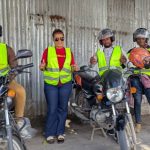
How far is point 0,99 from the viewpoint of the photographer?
3.77 m

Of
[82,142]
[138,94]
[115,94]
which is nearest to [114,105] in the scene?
[115,94]

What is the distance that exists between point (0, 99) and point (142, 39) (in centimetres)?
317

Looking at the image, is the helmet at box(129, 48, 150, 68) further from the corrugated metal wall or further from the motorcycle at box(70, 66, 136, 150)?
the corrugated metal wall

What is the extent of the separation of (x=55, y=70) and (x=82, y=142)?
4.14 feet

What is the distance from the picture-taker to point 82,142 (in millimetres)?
5668

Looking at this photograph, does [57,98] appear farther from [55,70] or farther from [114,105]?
[114,105]

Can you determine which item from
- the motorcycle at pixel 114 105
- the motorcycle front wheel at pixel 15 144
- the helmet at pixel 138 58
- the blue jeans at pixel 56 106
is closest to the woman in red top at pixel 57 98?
the blue jeans at pixel 56 106

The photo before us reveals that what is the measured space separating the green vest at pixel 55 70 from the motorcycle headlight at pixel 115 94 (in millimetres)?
1270

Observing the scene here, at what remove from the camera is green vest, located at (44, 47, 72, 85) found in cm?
544

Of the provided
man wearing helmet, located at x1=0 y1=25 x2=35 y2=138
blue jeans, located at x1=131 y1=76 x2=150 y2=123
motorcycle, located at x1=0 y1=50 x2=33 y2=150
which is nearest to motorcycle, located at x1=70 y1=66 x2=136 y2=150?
man wearing helmet, located at x1=0 y1=25 x2=35 y2=138

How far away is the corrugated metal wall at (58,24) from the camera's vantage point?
6.52 m

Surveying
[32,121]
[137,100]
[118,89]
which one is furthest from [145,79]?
[32,121]

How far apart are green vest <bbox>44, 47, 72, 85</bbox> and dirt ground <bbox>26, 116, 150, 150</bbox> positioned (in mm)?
984

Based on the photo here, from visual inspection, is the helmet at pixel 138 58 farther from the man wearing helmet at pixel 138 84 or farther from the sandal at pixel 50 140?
the sandal at pixel 50 140
